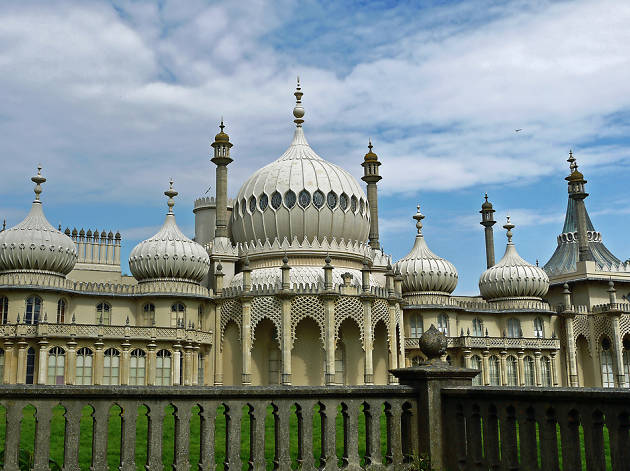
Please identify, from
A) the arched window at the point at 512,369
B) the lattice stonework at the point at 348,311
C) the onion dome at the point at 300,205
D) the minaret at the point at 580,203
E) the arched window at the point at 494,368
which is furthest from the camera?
the minaret at the point at 580,203

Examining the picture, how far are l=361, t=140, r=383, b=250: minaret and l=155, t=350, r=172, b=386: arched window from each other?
15.0 meters

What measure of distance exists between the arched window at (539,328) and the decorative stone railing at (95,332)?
20.4m

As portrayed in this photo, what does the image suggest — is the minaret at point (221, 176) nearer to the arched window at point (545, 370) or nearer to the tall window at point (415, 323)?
the tall window at point (415, 323)

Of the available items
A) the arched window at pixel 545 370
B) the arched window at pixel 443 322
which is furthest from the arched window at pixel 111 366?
the arched window at pixel 545 370

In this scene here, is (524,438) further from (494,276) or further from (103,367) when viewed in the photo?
(494,276)

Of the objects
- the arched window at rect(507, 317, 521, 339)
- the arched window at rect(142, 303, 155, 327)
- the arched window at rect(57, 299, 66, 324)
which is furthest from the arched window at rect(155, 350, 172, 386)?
the arched window at rect(507, 317, 521, 339)

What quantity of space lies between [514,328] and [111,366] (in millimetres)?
23198

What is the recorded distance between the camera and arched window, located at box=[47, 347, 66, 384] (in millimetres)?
30094

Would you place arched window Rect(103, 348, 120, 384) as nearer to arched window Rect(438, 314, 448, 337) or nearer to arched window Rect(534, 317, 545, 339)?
arched window Rect(438, 314, 448, 337)

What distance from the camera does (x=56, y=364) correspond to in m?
30.2

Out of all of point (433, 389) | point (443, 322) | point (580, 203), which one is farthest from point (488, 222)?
point (433, 389)

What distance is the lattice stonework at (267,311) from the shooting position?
32594 mm

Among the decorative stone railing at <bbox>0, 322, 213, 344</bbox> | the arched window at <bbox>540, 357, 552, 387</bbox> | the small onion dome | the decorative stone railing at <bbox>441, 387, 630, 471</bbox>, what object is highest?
the small onion dome

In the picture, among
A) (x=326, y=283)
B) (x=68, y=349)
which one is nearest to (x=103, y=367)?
(x=68, y=349)
